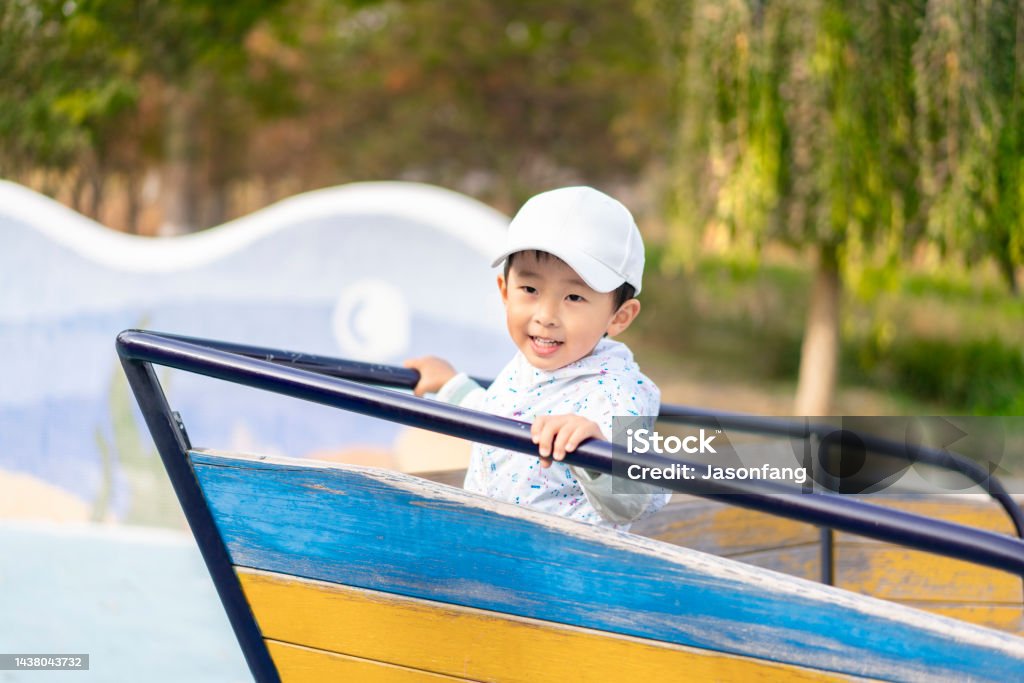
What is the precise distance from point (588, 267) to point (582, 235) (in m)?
0.05

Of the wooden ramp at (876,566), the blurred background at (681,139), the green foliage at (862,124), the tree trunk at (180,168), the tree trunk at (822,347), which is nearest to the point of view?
the wooden ramp at (876,566)

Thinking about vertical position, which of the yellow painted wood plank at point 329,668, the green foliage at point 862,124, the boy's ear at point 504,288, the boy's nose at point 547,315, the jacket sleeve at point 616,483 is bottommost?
the yellow painted wood plank at point 329,668

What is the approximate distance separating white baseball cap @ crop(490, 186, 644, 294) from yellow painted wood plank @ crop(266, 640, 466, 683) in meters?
0.69

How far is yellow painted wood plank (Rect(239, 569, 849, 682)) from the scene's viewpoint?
1535mm

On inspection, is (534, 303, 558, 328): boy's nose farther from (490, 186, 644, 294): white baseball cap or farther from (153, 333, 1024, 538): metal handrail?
(153, 333, 1024, 538): metal handrail

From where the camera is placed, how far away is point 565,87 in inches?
476

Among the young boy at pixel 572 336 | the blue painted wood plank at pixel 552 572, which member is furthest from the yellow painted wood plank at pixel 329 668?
the young boy at pixel 572 336

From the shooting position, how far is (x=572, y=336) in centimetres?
181

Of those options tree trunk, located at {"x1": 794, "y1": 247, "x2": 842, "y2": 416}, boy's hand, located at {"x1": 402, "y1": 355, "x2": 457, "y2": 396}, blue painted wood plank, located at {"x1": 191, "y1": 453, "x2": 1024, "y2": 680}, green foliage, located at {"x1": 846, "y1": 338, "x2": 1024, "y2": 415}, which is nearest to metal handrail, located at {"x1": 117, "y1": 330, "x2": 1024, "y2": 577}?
blue painted wood plank, located at {"x1": 191, "y1": 453, "x2": 1024, "y2": 680}

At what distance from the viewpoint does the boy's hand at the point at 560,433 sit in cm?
149

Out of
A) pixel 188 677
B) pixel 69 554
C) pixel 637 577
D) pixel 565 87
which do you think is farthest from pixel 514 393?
pixel 565 87

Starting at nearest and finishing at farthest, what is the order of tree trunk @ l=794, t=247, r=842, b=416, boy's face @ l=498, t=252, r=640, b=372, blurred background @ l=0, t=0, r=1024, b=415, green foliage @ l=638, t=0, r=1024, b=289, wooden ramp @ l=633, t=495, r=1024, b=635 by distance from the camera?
boy's face @ l=498, t=252, r=640, b=372 → wooden ramp @ l=633, t=495, r=1024, b=635 → green foliage @ l=638, t=0, r=1024, b=289 → blurred background @ l=0, t=0, r=1024, b=415 → tree trunk @ l=794, t=247, r=842, b=416

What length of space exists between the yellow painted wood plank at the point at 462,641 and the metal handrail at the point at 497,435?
0.26 metres

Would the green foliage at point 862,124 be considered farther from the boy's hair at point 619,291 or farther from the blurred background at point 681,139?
the boy's hair at point 619,291
